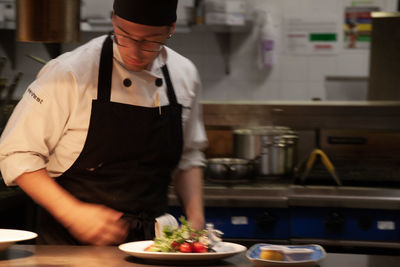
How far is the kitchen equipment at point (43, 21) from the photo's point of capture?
1.52m

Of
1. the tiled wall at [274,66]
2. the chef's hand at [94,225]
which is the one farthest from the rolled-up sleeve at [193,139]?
the tiled wall at [274,66]

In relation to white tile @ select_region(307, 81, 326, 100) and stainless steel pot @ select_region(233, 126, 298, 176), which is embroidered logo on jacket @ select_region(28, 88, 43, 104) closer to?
stainless steel pot @ select_region(233, 126, 298, 176)

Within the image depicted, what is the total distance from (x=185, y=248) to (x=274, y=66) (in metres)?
4.63

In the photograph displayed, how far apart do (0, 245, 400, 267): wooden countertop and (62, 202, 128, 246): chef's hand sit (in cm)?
16

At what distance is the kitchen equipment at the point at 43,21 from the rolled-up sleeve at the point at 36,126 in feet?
2.15

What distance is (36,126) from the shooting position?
2164 millimetres

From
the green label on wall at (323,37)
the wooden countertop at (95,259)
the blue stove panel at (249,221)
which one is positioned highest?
the green label on wall at (323,37)

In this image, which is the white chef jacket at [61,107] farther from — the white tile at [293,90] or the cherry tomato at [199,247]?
the white tile at [293,90]

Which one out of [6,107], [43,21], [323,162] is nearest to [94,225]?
[43,21]

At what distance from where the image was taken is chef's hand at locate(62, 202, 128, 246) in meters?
2.10

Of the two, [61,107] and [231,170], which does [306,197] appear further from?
[61,107]

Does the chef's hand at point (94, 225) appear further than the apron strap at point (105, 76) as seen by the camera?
No

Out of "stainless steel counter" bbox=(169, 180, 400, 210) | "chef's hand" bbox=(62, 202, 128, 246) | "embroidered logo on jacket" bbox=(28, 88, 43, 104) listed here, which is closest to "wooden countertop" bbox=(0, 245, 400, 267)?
"chef's hand" bbox=(62, 202, 128, 246)

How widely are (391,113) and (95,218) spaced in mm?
2166
